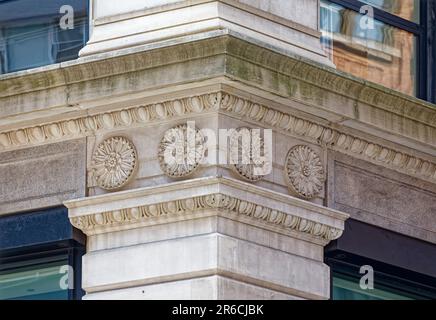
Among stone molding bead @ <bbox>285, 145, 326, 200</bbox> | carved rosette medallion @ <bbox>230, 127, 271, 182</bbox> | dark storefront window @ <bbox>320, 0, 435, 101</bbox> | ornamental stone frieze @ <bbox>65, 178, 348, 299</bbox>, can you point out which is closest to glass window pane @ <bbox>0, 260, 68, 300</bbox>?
ornamental stone frieze @ <bbox>65, 178, 348, 299</bbox>

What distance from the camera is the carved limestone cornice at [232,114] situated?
2092 centimetres

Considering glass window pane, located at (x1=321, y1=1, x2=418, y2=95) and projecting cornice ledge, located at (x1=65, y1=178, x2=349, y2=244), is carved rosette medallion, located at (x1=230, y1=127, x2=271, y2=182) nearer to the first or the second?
projecting cornice ledge, located at (x1=65, y1=178, x2=349, y2=244)

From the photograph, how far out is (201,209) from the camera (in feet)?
67.7

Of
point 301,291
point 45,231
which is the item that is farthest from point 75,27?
point 301,291

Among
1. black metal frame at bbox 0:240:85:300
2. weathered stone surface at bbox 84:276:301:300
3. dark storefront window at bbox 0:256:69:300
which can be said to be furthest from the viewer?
dark storefront window at bbox 0:256:69:300

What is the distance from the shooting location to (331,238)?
21734 mm

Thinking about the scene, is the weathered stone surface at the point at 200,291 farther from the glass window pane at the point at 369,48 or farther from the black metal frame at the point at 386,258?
the glass window pane at the point at 369,48

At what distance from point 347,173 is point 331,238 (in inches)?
33.0

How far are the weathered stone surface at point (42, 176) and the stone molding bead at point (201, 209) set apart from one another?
416 mm

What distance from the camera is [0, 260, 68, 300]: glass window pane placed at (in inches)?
858

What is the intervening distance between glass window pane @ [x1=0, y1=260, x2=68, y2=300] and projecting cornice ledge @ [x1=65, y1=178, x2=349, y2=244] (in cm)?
70

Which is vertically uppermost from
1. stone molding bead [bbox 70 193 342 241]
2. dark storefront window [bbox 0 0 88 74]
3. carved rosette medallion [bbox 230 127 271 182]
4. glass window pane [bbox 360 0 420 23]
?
glass window pane [bbox 360 0 420 23]
